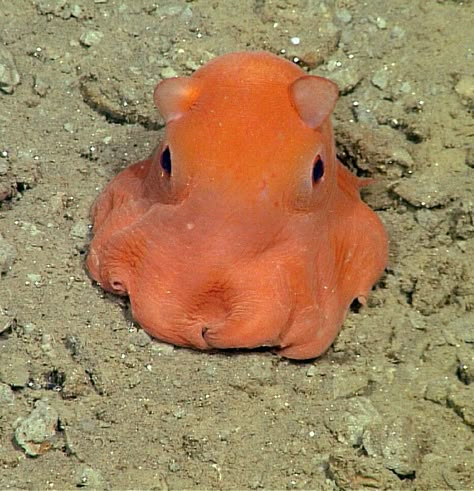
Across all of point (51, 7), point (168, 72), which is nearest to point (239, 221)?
point (168, 72)

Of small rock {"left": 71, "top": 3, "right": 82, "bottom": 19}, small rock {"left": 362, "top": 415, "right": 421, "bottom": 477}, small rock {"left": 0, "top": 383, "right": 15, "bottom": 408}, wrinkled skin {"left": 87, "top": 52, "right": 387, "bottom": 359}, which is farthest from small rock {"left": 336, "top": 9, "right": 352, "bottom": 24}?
small rock {"left": 0, "top": 383, "right": 15, "bottom": 408}

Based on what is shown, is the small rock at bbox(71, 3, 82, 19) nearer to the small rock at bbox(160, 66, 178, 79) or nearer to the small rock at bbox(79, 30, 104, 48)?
the small rock at bbox(79, 30, 104, 48)

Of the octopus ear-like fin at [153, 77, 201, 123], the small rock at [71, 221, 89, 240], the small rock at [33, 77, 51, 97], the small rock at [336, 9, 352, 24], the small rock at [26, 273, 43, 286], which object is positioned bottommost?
the small rock at [26, 273, 43, 286]

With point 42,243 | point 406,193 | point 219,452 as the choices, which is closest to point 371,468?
point 219,452

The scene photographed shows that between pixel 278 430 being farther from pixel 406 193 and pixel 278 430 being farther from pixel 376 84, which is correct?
pixel 376 84

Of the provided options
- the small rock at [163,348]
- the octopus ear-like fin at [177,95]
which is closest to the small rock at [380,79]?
the octopus ear-like fin at [177,95]

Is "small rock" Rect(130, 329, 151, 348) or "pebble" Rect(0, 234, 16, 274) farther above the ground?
"pebble" Rect(0, 234, 16, 274)
